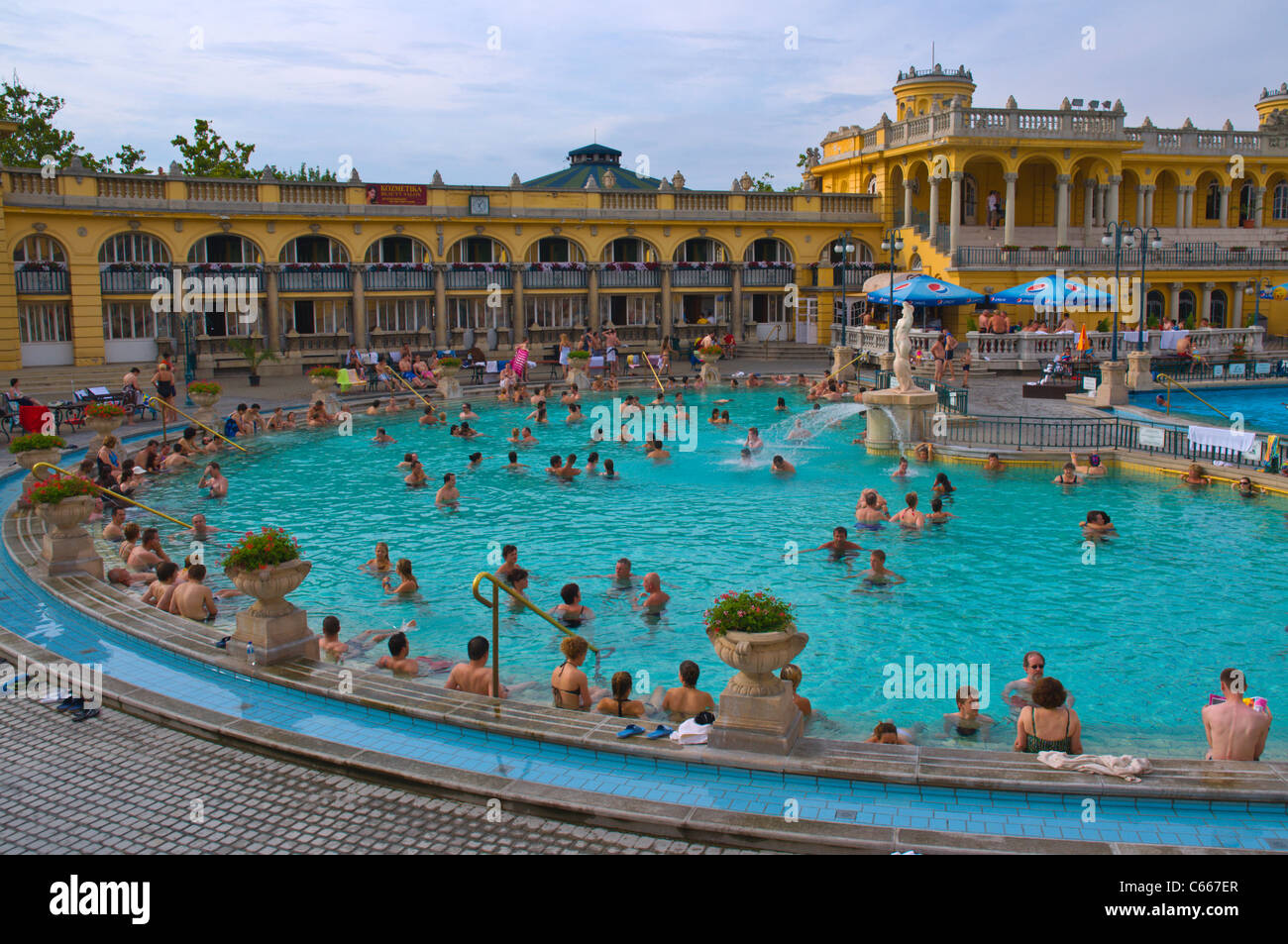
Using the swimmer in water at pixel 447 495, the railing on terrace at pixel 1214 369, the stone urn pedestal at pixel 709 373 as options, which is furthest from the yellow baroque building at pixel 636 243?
the swimmer in water at pixel 447 495

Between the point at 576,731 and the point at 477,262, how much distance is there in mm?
35040

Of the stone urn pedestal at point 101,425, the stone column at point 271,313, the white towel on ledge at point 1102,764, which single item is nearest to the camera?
the white towel on ledge at point 1102,764

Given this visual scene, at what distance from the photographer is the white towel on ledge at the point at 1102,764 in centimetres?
777

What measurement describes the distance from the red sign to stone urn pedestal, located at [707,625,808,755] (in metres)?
34.2

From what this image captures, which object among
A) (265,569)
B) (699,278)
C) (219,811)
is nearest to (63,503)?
(265,569)

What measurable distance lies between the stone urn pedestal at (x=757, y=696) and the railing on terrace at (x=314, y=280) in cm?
3347

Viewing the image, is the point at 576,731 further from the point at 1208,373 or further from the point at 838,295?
the point at 838,295

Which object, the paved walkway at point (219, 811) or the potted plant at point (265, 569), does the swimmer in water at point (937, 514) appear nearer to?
the potted plant at point (265, 569)

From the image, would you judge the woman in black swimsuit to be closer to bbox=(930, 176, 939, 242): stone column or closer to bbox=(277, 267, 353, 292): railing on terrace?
bbox=(277, 267, 353, 292): railing on terrace

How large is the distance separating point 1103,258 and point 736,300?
1431 centimetres

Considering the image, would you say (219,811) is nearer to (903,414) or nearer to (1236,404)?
(903,414)

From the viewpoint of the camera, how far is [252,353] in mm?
34844

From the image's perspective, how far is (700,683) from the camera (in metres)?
11.6

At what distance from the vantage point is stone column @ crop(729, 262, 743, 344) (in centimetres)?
4441
